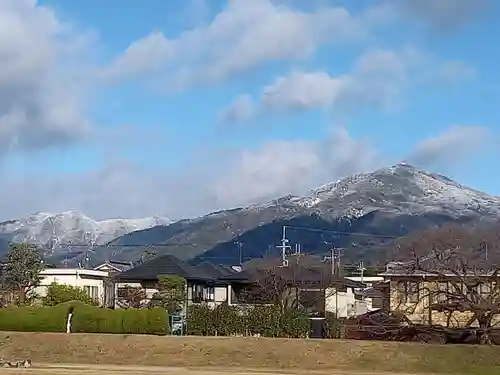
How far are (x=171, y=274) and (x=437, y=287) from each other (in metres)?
18.1

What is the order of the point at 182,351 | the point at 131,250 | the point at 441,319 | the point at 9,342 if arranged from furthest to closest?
the point at 131,250, the point at 441,319, the point at 9,342, the point at 182,351

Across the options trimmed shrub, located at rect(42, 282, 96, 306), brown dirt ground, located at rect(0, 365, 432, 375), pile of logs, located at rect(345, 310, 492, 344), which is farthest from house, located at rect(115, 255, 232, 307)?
brown dirt ground, located at rect(0, 365, 432, 375)

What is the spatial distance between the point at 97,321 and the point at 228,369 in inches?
276

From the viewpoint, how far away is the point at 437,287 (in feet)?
98.4

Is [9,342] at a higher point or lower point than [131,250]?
lower

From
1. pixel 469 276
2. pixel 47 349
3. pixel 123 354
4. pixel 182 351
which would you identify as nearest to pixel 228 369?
pixel 182 351

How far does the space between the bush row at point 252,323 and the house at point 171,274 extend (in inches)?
358

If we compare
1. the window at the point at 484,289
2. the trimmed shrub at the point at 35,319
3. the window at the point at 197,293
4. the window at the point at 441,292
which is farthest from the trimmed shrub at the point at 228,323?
the window at the point at 197,293

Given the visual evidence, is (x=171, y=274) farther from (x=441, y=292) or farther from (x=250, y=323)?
(x=441, y=292)

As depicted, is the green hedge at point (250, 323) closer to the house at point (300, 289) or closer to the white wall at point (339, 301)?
the house at point (300, 289)

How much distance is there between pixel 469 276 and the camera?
1125 inches

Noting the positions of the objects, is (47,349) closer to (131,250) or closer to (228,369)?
(228,369)

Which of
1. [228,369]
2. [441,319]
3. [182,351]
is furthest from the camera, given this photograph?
[441,319]

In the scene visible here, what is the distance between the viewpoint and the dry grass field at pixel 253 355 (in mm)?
26062
